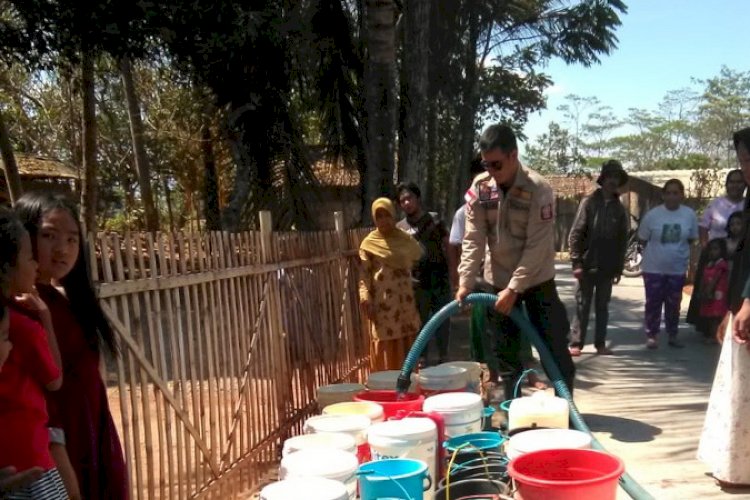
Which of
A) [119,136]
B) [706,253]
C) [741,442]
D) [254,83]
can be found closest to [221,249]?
[741,442]

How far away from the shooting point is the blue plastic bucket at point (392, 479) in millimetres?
2693

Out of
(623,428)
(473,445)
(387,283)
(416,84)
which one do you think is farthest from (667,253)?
(473,445)

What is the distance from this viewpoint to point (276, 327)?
15.4ft

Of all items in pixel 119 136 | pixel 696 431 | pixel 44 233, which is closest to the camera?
pixel 44 233

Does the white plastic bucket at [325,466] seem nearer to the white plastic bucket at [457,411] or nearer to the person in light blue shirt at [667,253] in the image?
the white plastic bucket at [457,411]

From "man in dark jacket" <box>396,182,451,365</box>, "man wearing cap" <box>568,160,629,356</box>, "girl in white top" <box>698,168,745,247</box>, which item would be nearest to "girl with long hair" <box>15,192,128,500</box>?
"man in dark jacket" <box>396,182,451,365</box>

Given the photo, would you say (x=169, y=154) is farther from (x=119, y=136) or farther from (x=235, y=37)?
(x=235, y=37)

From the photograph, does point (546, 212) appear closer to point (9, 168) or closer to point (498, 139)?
point (498, 139)

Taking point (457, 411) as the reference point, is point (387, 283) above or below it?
above

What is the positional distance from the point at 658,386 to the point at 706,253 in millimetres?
2280

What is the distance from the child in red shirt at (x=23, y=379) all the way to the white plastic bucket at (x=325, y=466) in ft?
2.92

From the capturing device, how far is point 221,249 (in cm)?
400

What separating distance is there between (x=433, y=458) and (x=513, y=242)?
1.82 m

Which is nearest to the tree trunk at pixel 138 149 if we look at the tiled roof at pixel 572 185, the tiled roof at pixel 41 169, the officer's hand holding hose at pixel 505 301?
the tiled roof at pixel 41 169
